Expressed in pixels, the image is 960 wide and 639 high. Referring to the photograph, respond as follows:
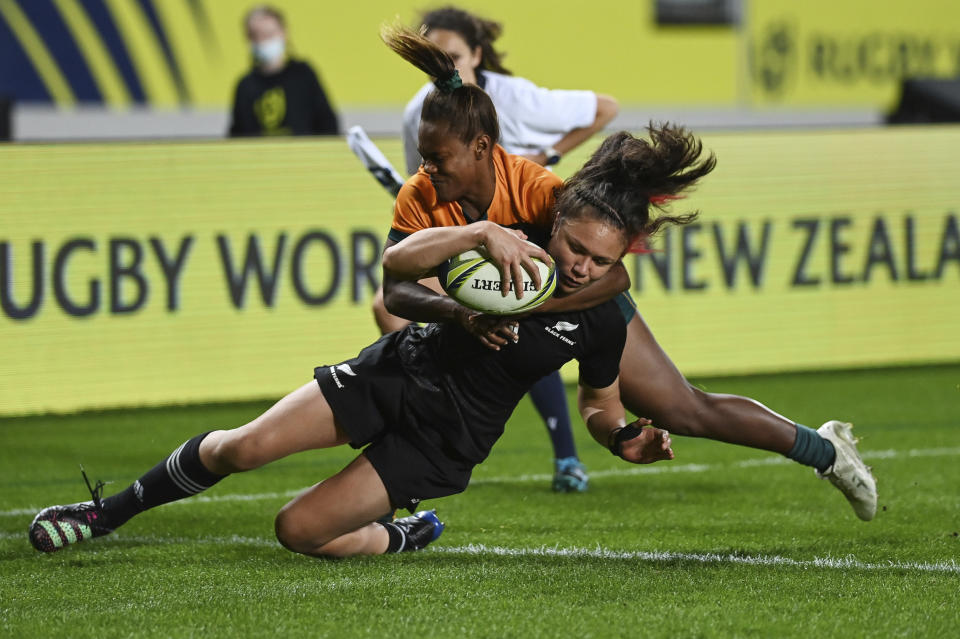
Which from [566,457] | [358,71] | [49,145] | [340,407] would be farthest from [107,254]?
[358,71]

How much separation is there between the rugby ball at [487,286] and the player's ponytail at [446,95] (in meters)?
0.46

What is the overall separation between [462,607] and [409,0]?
1039cm

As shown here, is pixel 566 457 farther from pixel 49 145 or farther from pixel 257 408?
pixel 49 145

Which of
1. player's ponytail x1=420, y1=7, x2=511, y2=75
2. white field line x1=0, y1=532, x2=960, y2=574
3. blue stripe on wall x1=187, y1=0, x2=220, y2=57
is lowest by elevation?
white field line x1=0, y1=532, x2=960, y2=574

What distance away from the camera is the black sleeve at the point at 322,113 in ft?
30.8

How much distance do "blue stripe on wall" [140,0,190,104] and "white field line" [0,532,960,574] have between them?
832cm

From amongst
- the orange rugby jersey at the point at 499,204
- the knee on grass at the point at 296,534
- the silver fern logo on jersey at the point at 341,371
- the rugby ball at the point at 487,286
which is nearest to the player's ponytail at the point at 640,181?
the orange rugby jersey at the point at 499,204

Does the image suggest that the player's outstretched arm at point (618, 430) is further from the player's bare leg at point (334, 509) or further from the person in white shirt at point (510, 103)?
the person in white shirt at point (510, 103)

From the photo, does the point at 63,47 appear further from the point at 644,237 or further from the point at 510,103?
the point at 644,237

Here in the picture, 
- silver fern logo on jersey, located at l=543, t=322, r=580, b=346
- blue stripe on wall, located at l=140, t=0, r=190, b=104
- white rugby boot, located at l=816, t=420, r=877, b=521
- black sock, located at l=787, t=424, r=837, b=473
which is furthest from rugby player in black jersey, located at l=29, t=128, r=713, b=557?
blue stripe on wall, located at l=140, t=0, r=190, b=104

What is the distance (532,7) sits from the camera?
14.3 meters

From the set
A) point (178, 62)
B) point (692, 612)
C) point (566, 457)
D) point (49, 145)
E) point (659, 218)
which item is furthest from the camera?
point (178, 62)

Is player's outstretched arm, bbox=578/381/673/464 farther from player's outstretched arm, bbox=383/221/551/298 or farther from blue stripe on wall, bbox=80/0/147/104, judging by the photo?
blue stripe on wall, bbox=80/0/147/104

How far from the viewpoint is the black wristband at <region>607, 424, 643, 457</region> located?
13.8 ft
